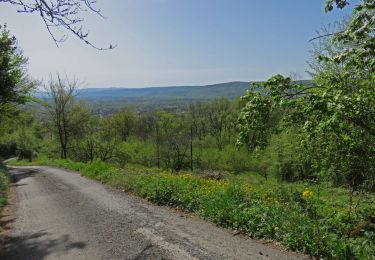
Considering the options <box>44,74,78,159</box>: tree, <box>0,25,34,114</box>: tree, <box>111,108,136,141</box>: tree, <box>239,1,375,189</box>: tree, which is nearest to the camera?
<box>239,1,375,189</box>: tree

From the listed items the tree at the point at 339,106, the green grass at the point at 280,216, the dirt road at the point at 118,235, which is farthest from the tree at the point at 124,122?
the tree at the point at 339,106

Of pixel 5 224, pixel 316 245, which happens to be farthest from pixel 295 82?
pixel 5 224

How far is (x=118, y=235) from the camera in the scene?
8867 millimetres

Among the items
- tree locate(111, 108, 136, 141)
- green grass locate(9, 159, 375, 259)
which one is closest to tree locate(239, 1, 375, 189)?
green grass locate(9, 159, 375, 259)

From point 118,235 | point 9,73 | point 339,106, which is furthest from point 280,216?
point 9,73

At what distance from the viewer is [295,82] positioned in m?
7.34

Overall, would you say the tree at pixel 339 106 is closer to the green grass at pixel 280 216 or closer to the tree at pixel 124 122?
the green grass at pixel 280 216

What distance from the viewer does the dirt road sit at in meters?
7.37

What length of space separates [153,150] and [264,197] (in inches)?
1798

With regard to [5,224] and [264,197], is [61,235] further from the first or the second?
[264,197]

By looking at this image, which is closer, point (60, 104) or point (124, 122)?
point (60, 104)

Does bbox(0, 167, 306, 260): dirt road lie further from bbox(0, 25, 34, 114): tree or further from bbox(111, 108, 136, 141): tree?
bbox(111, 108, 136, 141): tree

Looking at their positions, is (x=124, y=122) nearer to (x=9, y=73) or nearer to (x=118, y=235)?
(x=9, y=73)

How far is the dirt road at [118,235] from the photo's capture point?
737cm
